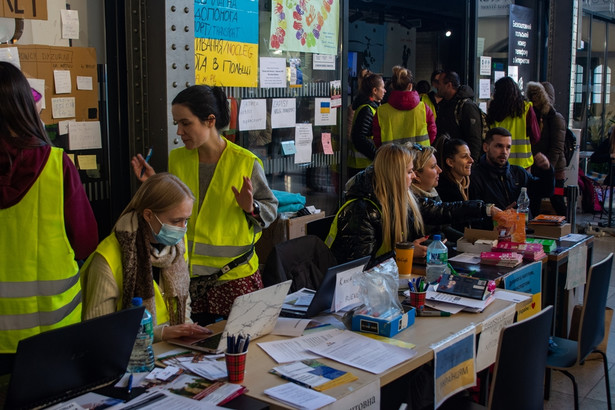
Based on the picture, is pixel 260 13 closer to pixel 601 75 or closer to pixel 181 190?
pixel 181 190

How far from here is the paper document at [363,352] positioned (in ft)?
8.41

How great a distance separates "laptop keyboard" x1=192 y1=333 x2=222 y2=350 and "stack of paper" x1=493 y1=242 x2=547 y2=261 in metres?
2.15

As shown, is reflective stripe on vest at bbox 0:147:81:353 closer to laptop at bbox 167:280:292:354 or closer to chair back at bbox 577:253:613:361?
laptop at bbox 167:280:292:354

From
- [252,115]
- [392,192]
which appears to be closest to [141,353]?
[392,192]

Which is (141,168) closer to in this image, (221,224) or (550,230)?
(221,224)

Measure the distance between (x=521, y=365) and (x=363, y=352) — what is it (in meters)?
0.57

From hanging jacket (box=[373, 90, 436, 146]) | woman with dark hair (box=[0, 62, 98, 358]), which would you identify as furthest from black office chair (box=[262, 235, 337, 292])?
hanging jacket (box=[373, 90, 436, 146])

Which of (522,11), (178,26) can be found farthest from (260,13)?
(522,11)

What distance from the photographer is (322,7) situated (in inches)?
236

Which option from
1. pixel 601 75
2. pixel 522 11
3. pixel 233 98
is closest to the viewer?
pixel 233 98

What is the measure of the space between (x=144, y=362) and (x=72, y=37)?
2341 millimetres

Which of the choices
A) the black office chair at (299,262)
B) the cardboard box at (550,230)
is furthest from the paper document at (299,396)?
the cardboard box at (550,230)

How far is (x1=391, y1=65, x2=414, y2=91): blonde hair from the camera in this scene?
6715 millimetres

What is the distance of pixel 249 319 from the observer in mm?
2689
